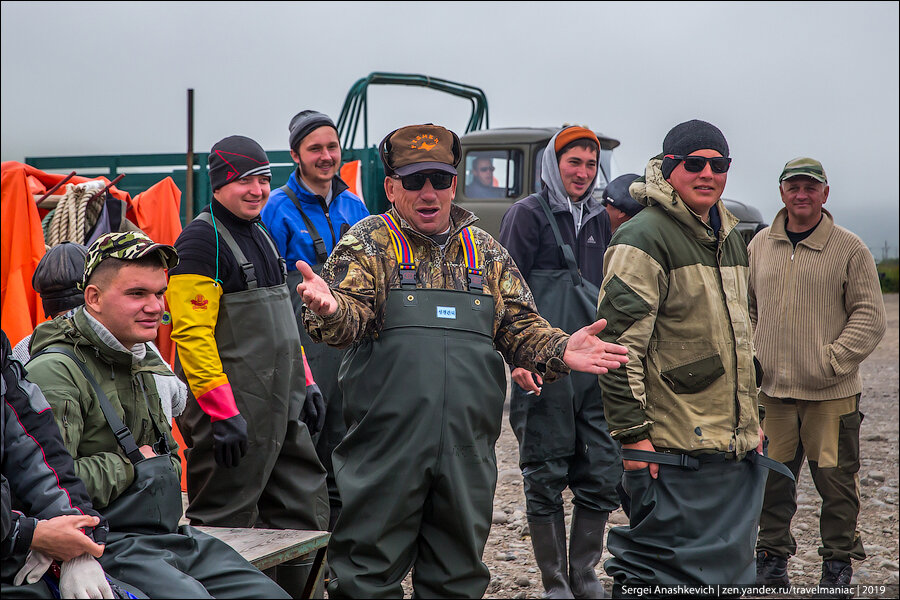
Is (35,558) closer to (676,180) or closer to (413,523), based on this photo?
(413,523)

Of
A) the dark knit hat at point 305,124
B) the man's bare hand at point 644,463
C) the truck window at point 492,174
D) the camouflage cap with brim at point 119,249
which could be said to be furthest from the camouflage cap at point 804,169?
the truck window at point 492,174

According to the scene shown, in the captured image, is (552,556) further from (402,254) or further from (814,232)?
(814,232)

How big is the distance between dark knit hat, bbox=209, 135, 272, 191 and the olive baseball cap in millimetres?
981

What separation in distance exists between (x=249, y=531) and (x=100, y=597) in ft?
3.93

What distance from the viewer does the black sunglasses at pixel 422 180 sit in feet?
10.3

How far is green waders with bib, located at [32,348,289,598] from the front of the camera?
268 centimetres

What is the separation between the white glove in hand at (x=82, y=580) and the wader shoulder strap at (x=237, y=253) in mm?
1603

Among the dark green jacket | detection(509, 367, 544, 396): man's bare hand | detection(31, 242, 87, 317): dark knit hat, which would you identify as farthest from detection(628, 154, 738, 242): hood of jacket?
detection(31, 242, 87, 317): dark knit hat

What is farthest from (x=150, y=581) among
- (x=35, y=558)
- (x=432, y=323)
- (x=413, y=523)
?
(x=432, y=323)

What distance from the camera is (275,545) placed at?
11.2 ft

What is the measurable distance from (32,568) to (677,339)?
8.00 ft

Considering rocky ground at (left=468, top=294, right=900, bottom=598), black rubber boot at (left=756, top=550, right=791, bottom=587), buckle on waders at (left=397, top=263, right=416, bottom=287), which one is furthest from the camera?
rocky ground at (left=468, top=294, right=900, bottom=598)

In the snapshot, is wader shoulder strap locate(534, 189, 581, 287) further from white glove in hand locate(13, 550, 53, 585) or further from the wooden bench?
white glove in hand locate(13, 550, 53, 585)

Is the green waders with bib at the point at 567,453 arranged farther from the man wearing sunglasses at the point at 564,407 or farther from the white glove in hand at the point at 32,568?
the white glove in hand at the point at 32,568
